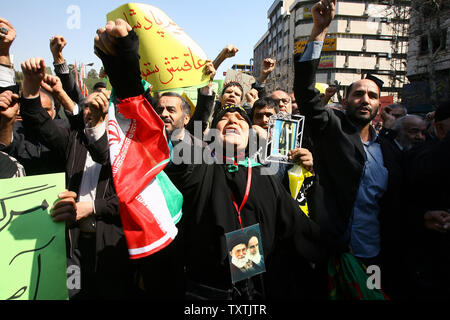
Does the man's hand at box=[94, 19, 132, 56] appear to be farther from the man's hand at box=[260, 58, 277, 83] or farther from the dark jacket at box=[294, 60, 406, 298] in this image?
the man's hand at box=[260, 58, 277, 83]

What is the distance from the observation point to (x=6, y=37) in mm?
1935

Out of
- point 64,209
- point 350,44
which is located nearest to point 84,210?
point 64,209

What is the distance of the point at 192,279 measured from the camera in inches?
67.1

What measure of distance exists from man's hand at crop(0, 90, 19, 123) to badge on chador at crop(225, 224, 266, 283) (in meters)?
1.64

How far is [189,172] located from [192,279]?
66cm

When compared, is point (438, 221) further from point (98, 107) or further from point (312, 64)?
point (98, 107)

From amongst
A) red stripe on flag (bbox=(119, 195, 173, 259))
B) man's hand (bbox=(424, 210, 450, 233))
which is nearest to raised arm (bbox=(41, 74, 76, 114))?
red stripe on flag (bbox=(119, 195, 173, 259))

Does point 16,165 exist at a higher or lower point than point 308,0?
lower

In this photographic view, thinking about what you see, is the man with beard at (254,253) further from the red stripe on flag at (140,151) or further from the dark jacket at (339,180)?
the red stripe on flag at (140,151)

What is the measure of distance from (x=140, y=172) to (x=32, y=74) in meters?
1.04

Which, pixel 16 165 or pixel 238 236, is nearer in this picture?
pixel 238 236

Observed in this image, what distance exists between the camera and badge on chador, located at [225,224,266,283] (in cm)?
159
